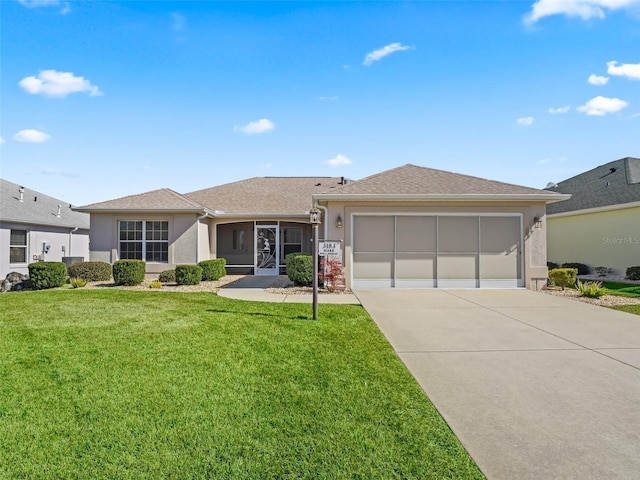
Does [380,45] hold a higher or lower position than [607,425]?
higher

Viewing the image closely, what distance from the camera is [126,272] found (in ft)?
42.1

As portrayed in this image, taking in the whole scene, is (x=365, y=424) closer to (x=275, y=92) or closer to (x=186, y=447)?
(x=186, y=447)

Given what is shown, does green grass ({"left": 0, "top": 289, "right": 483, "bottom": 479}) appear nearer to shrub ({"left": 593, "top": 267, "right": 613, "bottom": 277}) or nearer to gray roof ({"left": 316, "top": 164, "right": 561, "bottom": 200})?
gray roof ({"left": 316, "top": 164, "right": 561, "bottom": 200})

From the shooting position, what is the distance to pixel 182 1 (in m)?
9.45

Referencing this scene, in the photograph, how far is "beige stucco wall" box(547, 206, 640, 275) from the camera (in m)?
15.3

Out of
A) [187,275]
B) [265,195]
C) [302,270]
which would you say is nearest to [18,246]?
[187,275]

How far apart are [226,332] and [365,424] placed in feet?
12.4

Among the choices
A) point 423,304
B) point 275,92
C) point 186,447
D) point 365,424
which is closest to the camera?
point 186,447

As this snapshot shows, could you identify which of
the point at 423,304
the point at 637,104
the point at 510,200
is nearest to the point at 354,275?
the point at 423,304

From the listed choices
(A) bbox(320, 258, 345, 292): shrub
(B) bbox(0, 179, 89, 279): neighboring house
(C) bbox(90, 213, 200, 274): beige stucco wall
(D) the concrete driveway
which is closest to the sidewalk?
(A) bbox(320, 258, 345, 292): shrub

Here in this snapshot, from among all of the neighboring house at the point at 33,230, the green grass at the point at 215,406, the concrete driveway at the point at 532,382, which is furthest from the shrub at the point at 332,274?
the neighboring house at the point at 33,230

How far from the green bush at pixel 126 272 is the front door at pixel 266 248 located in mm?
5633

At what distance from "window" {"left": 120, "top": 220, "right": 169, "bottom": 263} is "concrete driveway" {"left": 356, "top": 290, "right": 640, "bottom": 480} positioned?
416 inches

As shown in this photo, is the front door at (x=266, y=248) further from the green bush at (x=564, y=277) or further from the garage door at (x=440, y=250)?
the green bush at (x=564, y=277)
